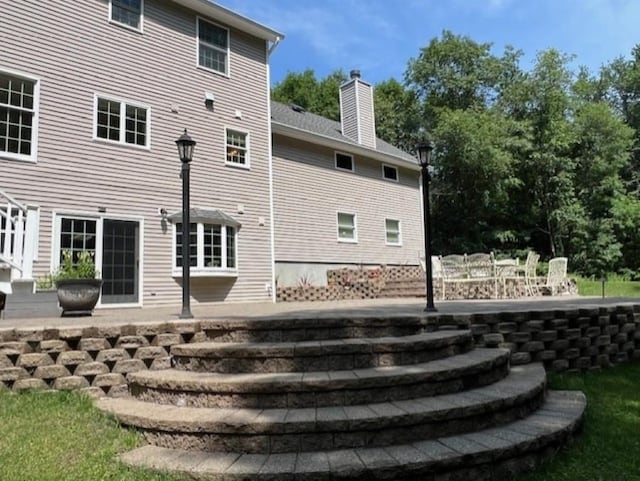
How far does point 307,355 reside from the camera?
128 inches

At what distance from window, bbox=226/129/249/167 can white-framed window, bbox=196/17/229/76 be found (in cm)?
150

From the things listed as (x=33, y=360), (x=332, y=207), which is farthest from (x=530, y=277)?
(x=33, y=360)

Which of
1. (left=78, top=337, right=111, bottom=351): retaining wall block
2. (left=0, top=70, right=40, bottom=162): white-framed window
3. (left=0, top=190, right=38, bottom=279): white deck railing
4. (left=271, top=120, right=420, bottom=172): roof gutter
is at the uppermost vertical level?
(left=271, top=120, right=420, bottom=172): roof gutter

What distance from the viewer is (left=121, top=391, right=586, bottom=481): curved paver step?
232 cm

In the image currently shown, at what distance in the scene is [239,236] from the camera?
1072 centimetres

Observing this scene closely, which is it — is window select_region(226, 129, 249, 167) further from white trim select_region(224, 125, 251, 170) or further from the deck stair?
the deck stair

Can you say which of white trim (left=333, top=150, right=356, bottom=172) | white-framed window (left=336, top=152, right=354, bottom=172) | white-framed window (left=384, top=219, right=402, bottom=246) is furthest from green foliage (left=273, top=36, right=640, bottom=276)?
white-framed window (left=336, top=152, right=354, bottom=172)

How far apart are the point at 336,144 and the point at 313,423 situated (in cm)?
1163

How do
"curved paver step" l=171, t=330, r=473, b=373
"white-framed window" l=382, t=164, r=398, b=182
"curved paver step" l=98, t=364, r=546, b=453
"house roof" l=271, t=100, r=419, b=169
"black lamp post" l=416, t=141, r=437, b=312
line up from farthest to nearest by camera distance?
"white-framed window" l=382, t=164, r=398, b=182 < "house roof" l=271, t=100, r=419, b=169 < "black lamp post" l=416, t=141, r=437, b=312 < "curved paver step" l=171, t=330, r=473, b=373 < "curved paver step" l=98, t=364, r=546, b=453

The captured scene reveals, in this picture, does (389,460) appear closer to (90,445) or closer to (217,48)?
(90,445)

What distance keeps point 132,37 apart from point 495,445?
10.0m

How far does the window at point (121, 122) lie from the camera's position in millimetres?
8805

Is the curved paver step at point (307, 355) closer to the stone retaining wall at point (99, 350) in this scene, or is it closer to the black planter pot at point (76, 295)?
the stone retaining wall at point (99, 350)

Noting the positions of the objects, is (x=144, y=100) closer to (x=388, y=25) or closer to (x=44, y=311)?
(x=44, y=311)
